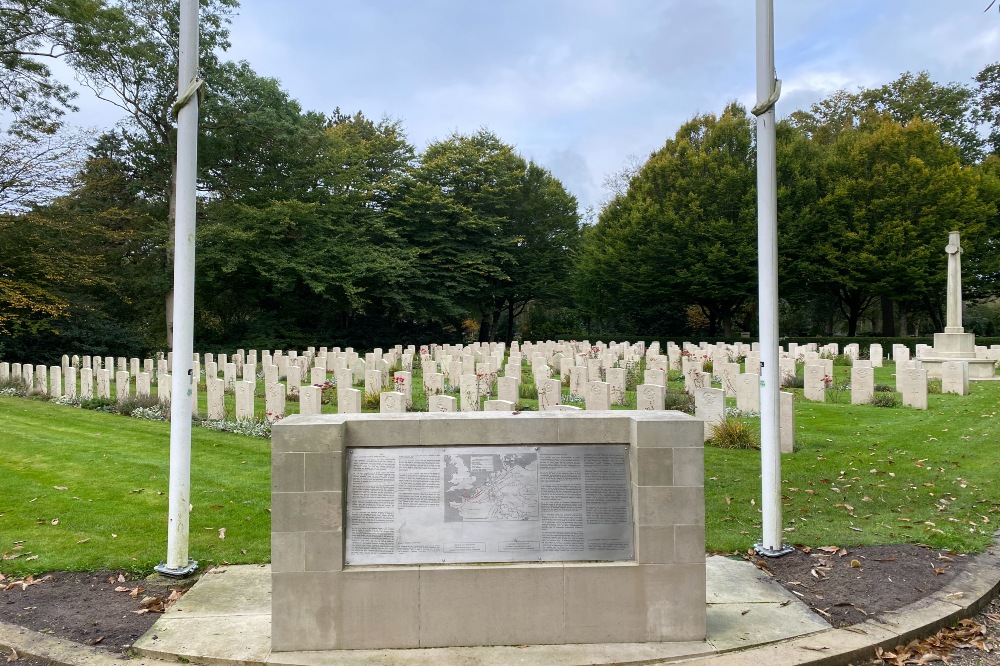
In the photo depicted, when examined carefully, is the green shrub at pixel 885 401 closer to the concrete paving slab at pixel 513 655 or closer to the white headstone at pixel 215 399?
the concrete paving slab at pixel 513 655

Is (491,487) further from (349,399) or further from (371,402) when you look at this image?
(371,402)

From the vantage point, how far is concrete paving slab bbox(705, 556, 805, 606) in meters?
4.32

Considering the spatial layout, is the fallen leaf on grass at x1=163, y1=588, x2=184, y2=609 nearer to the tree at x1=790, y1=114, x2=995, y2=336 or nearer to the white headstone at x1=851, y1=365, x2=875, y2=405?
the white headstone at x1=851, y1=365, x2=875, y2=405

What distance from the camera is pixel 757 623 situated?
3.96 metres

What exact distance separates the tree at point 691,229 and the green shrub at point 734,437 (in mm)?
24200

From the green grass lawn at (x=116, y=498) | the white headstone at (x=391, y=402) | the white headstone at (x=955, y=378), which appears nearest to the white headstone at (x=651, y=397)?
the white headstone at (x=391, y=402)

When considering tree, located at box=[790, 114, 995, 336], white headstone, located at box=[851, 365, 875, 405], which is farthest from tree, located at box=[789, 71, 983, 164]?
white headstone, located at box=[851, 365, 875, 405]

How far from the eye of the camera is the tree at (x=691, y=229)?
32.6 meters

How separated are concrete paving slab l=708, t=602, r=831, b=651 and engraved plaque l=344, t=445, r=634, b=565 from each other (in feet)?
2.44

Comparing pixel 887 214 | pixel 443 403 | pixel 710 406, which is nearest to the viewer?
pixel 443 403

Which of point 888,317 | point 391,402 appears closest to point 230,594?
point 391,402

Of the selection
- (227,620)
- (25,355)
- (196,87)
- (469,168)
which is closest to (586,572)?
(227,620)

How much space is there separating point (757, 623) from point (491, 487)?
184 centimetres

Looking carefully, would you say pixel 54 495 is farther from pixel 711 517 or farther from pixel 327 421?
pixel 711 517
